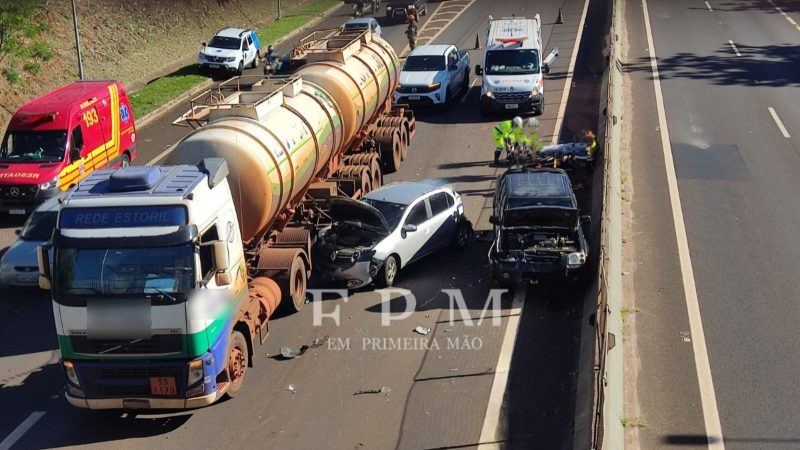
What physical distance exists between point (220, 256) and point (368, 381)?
3.37m

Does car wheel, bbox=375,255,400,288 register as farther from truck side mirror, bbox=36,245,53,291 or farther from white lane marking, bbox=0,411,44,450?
truck side mirror, bbox=36,245,53,291

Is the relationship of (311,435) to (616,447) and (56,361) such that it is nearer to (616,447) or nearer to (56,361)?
(616,447)

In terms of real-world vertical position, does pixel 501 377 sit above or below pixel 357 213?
below

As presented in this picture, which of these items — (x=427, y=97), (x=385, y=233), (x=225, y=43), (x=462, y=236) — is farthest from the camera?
(x=225, y=43)

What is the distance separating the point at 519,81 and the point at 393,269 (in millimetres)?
13390

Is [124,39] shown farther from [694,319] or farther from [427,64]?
[694,319]

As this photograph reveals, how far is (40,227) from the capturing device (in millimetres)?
17578

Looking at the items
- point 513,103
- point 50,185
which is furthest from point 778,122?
point 50,185

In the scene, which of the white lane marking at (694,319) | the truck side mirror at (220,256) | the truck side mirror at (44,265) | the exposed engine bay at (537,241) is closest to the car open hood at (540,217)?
the exposed engine bay at (537,241)

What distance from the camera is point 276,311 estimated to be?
632 inches

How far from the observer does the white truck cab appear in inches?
1112

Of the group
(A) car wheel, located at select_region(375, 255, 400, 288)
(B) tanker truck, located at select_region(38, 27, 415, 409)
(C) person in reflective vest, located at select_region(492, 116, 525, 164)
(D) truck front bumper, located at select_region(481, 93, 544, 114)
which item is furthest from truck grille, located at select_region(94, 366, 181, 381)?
(D) truck front bumper, located at select_region(481, 93, 544, 114)

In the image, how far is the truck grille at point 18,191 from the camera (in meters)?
20.4

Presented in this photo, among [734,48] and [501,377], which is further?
[734,48]
